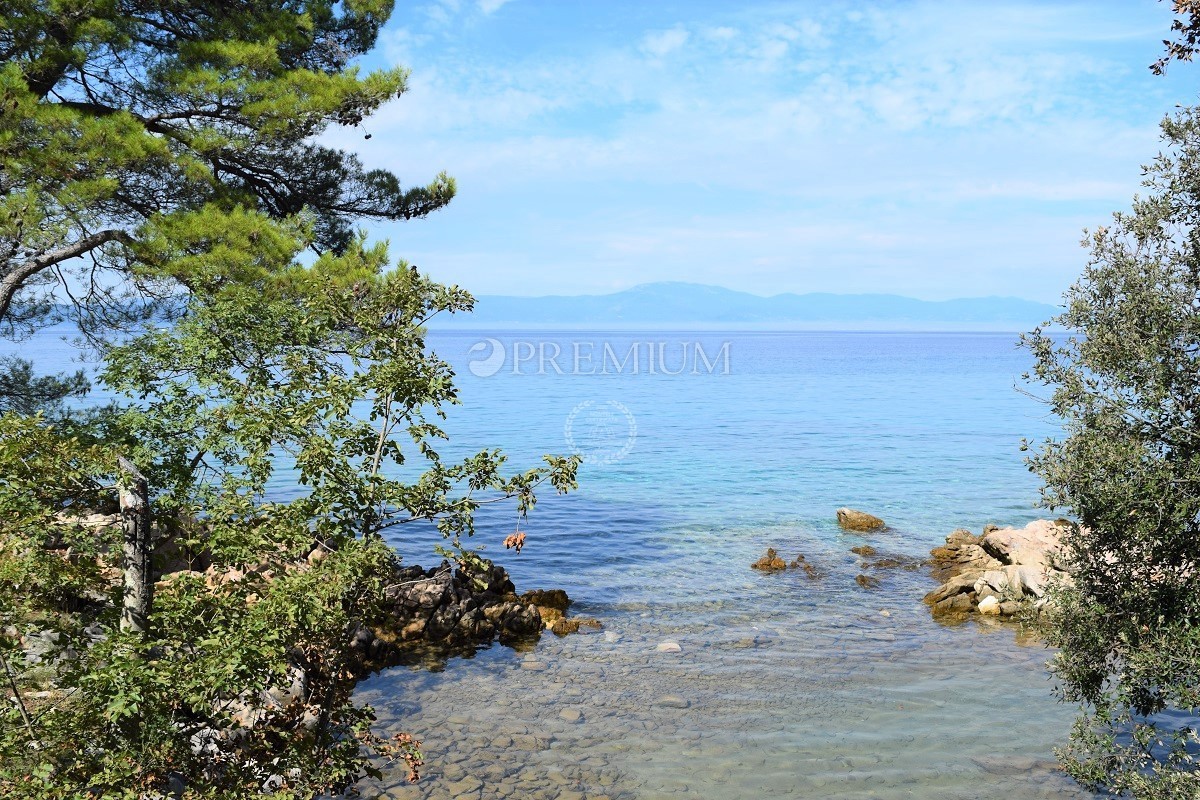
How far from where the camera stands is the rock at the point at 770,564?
29156 millimetres

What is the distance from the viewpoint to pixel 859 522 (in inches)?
1389

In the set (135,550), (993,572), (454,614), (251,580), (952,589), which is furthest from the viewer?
(952,589)

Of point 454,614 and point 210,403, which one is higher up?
point 210,403

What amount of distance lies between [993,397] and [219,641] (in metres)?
110

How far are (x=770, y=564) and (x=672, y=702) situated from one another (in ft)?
38.0

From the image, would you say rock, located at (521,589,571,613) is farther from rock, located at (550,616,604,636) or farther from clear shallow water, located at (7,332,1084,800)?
rock, located at (550,616,604,636)

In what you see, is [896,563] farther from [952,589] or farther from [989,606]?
[989,606]

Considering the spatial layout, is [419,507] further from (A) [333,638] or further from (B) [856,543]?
(B) [856,543]

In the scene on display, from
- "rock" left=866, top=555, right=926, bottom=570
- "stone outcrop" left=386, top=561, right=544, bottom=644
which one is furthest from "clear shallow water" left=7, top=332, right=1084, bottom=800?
"stone outcrop" left=386, top=561, right=544, bottom=644

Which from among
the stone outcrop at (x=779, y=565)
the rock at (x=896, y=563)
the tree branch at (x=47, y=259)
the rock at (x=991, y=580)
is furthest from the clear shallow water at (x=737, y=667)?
the tree branch at (x=47, y=259)

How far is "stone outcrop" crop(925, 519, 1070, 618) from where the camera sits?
23781 mm

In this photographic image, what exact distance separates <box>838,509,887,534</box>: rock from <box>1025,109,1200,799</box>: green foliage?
21.7m

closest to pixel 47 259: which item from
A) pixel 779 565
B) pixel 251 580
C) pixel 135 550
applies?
pixel 135 550

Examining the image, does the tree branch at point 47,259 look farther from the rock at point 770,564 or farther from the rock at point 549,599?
the rock at point 770,564
